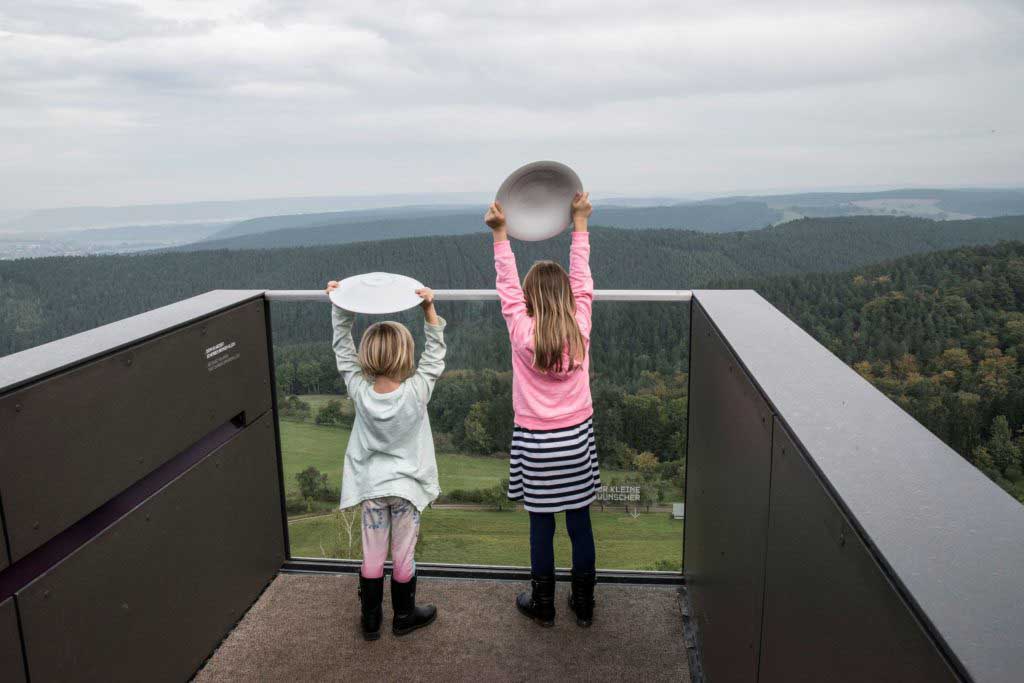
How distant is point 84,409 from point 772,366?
1870 millimetres

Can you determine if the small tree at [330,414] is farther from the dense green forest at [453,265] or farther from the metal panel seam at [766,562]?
the metal panel seam at [766,562]

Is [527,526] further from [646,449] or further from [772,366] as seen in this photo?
[772,366]

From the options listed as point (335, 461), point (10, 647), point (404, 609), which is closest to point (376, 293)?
point (335, 461)

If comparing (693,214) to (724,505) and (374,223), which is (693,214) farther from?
(724,505)

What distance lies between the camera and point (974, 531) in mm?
933

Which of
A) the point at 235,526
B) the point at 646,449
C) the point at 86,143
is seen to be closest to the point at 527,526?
the point at 646,449

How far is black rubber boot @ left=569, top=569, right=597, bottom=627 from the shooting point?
3.02 meters

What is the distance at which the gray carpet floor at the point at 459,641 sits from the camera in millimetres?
2771

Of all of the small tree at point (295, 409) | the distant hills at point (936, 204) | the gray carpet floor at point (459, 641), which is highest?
the distant hills at point (936, 204)

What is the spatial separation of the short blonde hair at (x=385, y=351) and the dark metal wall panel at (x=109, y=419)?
64 centimetres

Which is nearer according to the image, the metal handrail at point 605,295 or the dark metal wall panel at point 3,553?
the dark metal wall panel at point 3,553

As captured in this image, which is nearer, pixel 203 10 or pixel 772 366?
pixel 772 366

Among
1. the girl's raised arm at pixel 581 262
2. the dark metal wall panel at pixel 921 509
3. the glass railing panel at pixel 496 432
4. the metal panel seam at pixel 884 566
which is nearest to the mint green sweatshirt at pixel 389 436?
the glass railing panel at pixel 496 432

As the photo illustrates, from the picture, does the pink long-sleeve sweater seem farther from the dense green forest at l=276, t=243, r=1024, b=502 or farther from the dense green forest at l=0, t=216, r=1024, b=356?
the dense green forest at l=276, t=243, r=1024, b=502
